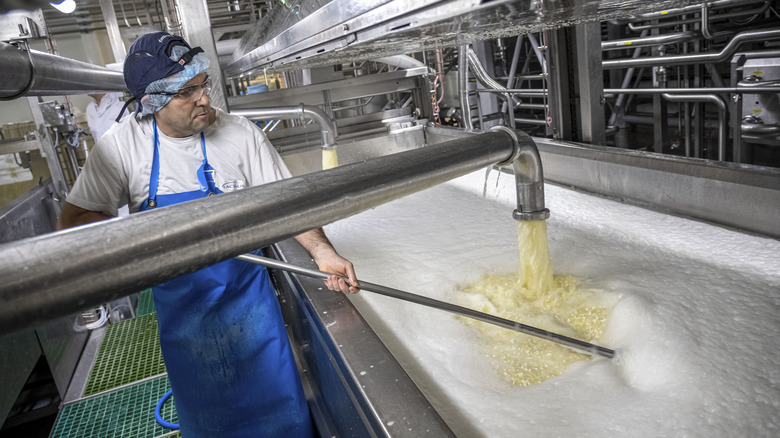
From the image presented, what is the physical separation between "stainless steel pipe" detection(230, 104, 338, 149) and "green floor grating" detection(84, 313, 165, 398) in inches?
54.2

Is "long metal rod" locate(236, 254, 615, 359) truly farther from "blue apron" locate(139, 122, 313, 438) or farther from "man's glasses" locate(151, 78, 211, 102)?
"man's glasses" locate(151, 78, 211, 102)

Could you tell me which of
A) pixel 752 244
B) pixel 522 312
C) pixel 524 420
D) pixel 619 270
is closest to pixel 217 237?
pixel 524 420

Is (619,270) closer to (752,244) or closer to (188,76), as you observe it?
(752,244)

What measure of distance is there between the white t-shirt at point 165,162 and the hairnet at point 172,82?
15 centimetres

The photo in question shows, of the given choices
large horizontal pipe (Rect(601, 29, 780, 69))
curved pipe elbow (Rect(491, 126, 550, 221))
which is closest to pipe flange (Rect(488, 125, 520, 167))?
curved pipe elbow (Rect(491, 126, 550, 221))

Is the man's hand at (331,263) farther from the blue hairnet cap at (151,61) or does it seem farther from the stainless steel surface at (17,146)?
the stainless steel surface at (17,146)

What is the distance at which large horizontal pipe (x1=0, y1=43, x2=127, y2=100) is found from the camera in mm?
1214

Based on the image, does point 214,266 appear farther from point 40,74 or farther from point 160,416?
point 160,416

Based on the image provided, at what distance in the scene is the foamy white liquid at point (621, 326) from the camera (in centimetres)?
93

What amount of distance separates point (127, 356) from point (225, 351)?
1443mm

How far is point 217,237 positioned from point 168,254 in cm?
6

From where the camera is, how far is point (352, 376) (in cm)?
102

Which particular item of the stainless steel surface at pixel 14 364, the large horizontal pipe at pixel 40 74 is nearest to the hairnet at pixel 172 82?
the large horizontal pipe at pixel 40 74

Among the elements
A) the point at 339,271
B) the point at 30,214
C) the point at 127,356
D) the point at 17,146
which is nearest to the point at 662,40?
the point at 339,271
